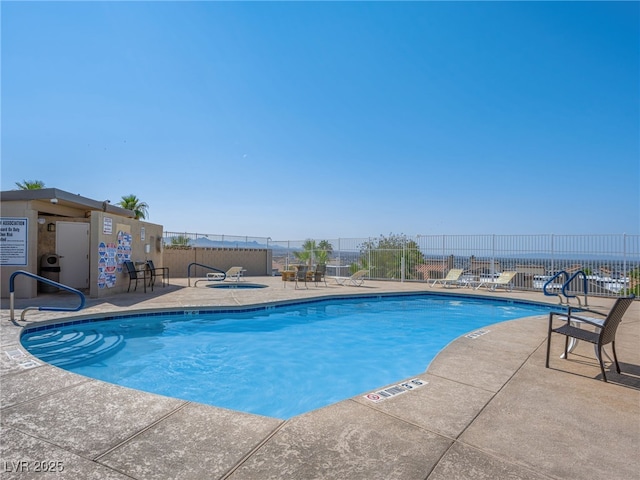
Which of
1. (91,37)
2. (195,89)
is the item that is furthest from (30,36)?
(195,89)

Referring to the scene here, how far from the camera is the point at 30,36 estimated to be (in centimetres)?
692

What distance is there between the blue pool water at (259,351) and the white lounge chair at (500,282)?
8.75ft

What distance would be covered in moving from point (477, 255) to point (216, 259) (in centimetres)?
1166

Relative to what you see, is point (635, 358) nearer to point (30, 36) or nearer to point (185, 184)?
point (30, 36)

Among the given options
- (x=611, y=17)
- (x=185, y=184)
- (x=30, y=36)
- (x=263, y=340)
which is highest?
(x=611, y=17)

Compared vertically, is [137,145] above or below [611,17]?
below

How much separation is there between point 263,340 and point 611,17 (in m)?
11.0

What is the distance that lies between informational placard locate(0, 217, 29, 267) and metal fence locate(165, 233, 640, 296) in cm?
795

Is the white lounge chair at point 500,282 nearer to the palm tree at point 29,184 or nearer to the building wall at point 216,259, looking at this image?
the building wall at point 216,259

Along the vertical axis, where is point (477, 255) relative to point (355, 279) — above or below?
above

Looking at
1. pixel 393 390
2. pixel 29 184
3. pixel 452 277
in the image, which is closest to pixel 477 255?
pixel 452 277

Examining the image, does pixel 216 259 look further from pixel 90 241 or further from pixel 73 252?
pixel 90 241

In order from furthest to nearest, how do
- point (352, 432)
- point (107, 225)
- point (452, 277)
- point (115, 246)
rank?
point (452, 277) → point (115, 246) → point (107, 225) → point (352, 432)

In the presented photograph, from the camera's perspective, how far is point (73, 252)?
9.38m
